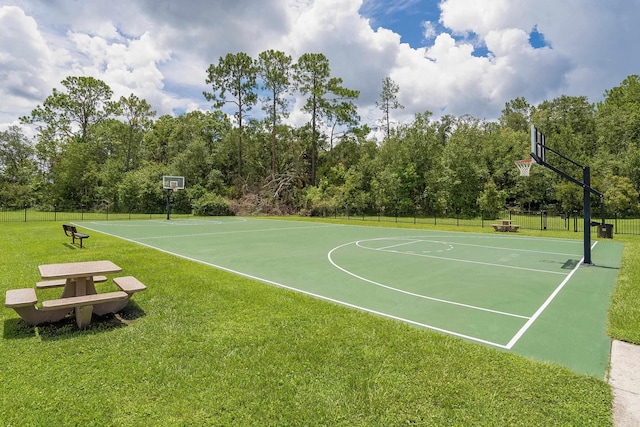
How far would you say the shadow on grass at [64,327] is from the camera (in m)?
4.39

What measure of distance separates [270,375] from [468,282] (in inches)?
211

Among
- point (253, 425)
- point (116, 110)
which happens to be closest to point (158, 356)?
point (253, 425)

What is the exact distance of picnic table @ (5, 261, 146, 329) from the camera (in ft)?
14.6

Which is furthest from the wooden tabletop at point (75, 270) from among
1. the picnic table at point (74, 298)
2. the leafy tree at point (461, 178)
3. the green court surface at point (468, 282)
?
the leafy tree at point (461, 178)

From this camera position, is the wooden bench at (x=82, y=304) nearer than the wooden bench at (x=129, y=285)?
Yes

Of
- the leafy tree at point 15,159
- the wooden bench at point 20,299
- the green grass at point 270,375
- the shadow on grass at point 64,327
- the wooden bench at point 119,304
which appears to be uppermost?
the leafy tree at point 15,159

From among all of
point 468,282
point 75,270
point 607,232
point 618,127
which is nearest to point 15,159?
point 75,270

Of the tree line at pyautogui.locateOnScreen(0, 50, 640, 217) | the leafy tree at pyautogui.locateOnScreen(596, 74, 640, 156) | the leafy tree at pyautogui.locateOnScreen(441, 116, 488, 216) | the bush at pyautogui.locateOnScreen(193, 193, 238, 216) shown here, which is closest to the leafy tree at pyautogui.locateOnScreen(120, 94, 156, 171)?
the tree line at pyautogui.locateOnScreen(0, 50, 640, 217)

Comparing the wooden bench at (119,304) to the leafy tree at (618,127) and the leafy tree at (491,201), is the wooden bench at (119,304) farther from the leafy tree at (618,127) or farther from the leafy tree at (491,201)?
the leafy tree at (618,127)

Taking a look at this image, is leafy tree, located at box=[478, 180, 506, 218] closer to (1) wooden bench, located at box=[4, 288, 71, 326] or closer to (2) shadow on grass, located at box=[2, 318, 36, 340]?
(1) wooden bench, located at box=[4, 288, 71, 326]

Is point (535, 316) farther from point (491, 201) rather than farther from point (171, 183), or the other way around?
point (171, 183)

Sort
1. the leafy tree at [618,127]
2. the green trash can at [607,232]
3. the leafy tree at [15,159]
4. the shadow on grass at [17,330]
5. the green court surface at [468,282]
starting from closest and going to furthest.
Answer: the shadow on grass at [17,330], the green court surface at [468,282], the green trash can at [607,232], the leafy tree at [618,127], the leafy tree at [15,159]

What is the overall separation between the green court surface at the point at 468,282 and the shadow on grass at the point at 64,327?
2227 millimetres

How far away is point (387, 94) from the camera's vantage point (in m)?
43.9
